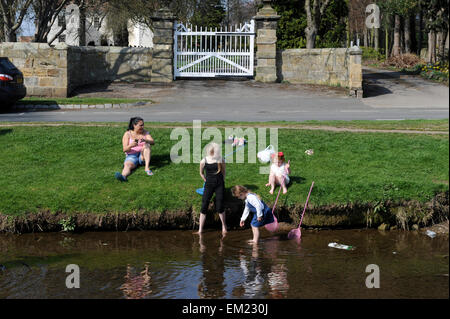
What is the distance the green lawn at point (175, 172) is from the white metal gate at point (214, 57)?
42.4 feet

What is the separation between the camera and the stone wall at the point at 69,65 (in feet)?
74.8

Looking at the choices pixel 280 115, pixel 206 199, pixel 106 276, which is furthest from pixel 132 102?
pixel 106 276

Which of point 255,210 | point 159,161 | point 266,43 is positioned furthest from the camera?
point 266,43

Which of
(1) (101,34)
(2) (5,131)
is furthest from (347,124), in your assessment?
(1) (101,34)

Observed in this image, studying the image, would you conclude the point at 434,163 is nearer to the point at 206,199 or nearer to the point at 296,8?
the point at 206,199

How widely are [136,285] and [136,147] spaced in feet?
13.8

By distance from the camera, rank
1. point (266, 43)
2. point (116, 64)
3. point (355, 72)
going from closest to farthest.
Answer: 1. point (355, 72)
2. point (266, 43)
3. point (116, 64)

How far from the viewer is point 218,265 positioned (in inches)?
356

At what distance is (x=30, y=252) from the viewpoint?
965cm

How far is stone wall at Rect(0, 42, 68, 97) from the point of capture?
22734mm

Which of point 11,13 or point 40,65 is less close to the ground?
point 11,13

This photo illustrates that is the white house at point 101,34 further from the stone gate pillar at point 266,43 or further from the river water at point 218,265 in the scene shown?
the river water at point 218,265

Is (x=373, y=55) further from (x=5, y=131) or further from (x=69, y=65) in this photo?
(x=5, y=131)

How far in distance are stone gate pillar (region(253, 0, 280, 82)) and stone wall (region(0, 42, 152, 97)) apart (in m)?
4.46
